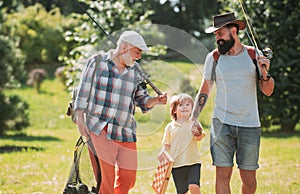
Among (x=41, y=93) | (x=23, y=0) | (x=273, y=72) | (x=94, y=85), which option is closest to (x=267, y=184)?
(x=94, y=85)

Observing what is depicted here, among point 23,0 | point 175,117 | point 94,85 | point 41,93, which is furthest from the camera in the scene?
point 23,0

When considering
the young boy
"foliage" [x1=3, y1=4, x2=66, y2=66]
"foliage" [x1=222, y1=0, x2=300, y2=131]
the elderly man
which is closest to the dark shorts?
the young boy

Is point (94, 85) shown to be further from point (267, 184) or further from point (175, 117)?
point (267, 184)

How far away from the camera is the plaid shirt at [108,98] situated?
4.82 meters

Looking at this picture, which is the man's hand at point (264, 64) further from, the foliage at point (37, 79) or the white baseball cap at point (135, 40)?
the foliage at point (37, 79)

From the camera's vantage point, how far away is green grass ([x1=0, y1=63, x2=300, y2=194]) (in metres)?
5.88

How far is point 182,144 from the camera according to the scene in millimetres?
5508

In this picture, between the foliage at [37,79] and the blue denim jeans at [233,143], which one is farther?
the foliage at [37,79]

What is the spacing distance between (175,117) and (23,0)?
29.0 m

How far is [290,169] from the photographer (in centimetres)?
870

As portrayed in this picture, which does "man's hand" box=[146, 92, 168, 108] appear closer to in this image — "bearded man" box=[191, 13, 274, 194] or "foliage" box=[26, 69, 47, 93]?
"bearded man" box=[191, 13, 274, 194]

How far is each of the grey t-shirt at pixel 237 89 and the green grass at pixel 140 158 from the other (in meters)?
0.30

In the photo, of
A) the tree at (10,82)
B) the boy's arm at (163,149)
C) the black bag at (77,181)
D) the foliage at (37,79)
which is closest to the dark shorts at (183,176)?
the boy's arm at (163,149)

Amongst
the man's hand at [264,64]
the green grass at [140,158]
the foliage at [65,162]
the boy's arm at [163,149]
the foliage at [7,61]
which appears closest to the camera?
the man's hand at [264,64]
